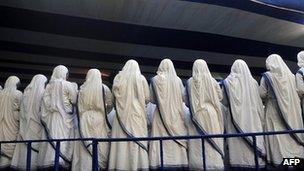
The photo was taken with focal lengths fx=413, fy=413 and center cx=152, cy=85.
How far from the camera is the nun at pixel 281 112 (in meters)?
6.05

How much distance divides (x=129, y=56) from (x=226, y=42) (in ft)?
11.0

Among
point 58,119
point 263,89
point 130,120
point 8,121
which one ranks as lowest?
point 130,120

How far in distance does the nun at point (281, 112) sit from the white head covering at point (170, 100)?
127 cm

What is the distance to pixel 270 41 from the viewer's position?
1425 centimetres

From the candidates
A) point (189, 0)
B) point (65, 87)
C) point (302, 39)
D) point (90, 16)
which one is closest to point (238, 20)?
point (189, 0)

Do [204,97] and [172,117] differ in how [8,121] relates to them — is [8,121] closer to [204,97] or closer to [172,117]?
[172,117]

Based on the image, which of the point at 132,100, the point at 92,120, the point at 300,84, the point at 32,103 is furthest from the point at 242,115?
the point at 32,103

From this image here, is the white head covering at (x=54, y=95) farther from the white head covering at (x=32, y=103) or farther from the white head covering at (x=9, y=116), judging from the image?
the white head covering at (x=9, y=116)

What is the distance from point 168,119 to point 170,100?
306 millimetres

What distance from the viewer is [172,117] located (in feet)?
20.2

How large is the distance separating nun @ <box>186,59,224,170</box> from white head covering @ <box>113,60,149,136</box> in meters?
0.70

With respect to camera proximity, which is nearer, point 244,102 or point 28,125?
point 244,102

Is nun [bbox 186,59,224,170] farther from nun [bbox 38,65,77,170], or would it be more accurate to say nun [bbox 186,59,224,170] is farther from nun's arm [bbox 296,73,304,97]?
nun [bbox 38,65,77,170]

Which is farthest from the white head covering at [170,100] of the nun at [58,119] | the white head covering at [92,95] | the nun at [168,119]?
the nun at [58,119]
